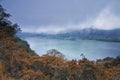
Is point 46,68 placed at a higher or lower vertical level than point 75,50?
higher

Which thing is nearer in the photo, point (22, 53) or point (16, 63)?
point (16, 63)

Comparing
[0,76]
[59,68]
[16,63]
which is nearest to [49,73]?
[59,68]

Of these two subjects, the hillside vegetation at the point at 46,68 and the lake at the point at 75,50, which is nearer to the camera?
the hillside vegetation at the point at 46,68

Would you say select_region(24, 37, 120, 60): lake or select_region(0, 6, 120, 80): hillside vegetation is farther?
select_region(24, 37, 120, 60): lake

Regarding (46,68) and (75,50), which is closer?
(46,68)

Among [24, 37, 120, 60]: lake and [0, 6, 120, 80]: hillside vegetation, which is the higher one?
[0, 6, 120, 80]: hillside vegetation

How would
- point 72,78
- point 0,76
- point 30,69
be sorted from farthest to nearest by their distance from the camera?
1. point 30,69
2. point 72,78
3. point 0,76

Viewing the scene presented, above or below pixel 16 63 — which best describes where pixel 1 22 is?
above

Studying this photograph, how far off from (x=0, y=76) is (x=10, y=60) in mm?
3255

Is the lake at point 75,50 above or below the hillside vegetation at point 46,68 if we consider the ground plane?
below

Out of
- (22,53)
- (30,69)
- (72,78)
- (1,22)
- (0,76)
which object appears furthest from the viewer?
(1,22)

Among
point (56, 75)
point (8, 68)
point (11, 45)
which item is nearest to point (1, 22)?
point (11, 45)

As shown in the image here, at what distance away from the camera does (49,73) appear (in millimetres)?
19969

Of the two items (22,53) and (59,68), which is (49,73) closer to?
(59,68)
